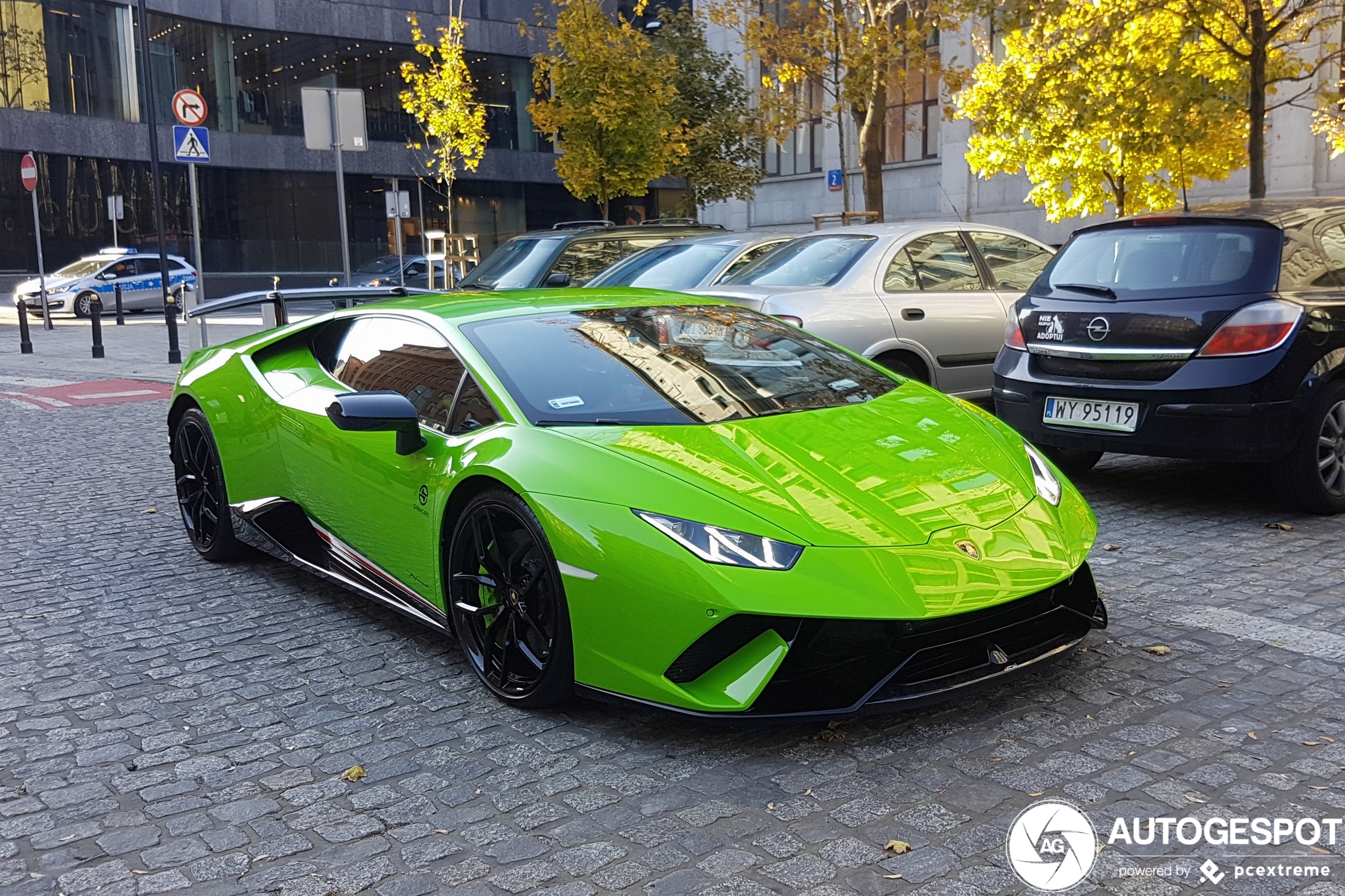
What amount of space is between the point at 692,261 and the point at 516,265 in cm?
279

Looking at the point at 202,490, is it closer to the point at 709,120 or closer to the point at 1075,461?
the point at 1075,461

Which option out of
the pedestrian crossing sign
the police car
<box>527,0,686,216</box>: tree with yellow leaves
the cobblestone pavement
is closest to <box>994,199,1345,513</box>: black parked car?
the cobblestone pavement

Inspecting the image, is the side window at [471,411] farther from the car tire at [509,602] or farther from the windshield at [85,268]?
the windshield at [85,268]

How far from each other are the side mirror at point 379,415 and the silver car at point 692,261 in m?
4.48

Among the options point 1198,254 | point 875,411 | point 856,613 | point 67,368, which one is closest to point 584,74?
point 67,368

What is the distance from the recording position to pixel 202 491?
592 centimetres

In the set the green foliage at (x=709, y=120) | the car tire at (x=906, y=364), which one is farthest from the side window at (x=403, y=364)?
the green foliage at (x=709, y=120)

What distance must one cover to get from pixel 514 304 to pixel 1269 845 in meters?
3.10

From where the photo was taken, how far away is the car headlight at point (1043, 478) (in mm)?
4000

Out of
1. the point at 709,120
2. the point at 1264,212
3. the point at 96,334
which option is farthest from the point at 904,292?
the point at 709,120

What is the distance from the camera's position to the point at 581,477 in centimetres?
364

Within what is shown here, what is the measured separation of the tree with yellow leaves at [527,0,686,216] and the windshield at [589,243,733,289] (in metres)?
9.49

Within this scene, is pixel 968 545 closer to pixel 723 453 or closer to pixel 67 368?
pixel 723 453

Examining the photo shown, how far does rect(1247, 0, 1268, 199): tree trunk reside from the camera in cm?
1075
